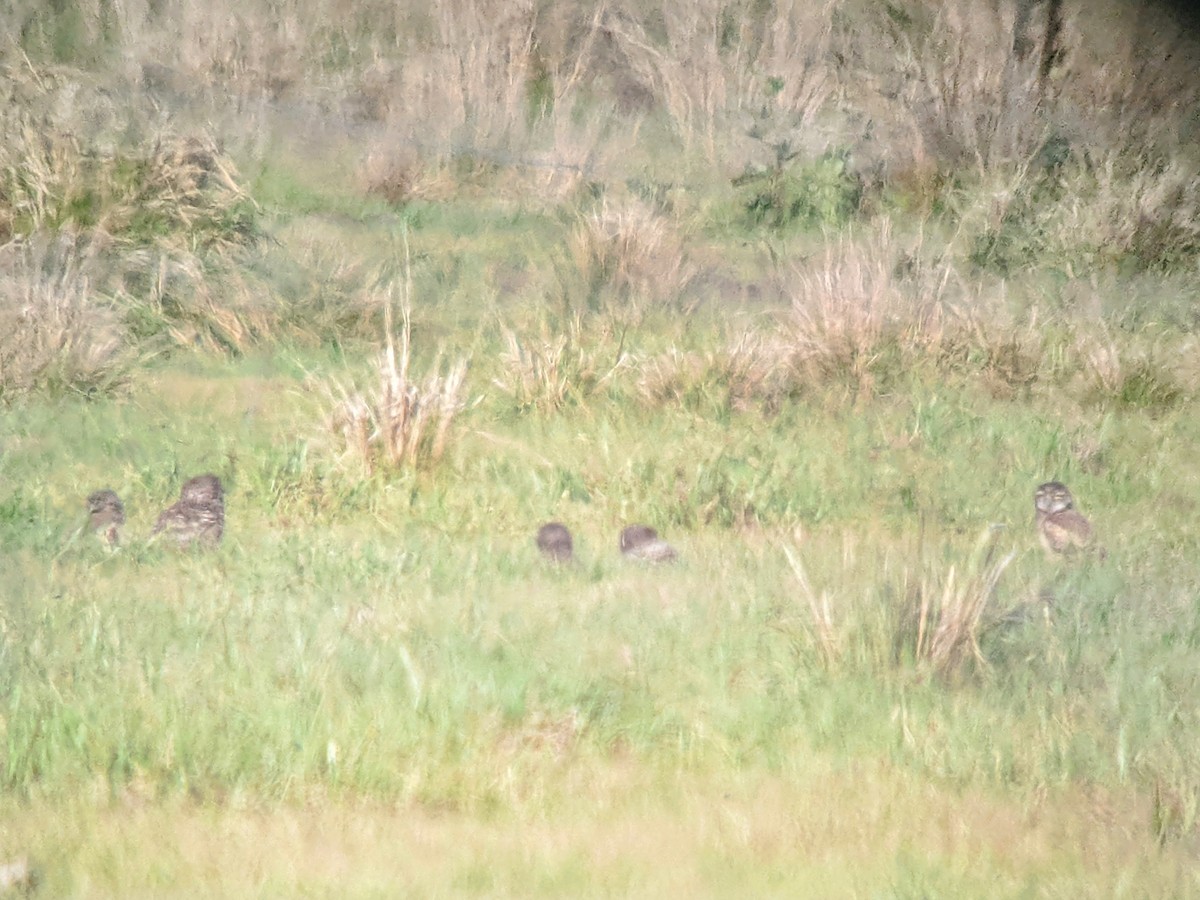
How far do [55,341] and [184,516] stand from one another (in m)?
2.48

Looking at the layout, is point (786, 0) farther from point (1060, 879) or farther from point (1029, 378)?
point (1060, 879)

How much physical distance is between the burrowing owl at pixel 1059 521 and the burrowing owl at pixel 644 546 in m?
1.38

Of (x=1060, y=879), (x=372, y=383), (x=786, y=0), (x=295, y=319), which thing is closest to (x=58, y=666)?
(x=1060, y=879)

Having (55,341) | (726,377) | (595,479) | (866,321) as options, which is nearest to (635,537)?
(595,479)

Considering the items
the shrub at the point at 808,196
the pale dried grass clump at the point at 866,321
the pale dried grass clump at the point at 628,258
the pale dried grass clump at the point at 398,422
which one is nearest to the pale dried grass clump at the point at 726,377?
the pale dried grass clump at the point at 866,321

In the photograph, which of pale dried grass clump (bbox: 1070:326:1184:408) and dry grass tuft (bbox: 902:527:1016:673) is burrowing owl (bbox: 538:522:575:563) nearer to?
dry grass tuft (bbox: 902:527:1016:673)

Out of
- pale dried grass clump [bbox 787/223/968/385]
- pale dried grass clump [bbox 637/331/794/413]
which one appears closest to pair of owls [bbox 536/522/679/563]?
pale dried grass clump [bbox 637/331/794/413]

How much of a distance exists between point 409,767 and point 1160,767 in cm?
187

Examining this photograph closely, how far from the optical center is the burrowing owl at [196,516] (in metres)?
5.41

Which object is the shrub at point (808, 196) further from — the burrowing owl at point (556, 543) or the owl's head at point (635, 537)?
the burrowing owl at point (556, 543)

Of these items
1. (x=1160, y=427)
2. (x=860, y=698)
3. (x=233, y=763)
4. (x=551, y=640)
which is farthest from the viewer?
(x=1160, y=427)

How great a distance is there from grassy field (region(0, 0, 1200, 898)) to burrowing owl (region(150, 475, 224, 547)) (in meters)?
0.10

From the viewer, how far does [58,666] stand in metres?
4.19

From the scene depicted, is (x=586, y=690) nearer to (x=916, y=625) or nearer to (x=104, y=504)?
(x=916, y=625)
